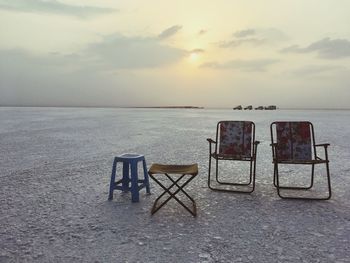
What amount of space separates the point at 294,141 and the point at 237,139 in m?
0.96

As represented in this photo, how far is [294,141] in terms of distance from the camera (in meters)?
5.73

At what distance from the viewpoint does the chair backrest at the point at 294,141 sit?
18.6ft

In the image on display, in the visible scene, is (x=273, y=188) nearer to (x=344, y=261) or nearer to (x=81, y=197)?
(x=344, y=261)

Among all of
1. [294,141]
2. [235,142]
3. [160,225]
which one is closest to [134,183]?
[160,225]

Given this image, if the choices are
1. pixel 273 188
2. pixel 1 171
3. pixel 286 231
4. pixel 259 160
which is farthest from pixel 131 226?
pixel 259 160

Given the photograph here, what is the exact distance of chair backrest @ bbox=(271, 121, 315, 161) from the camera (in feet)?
18.6

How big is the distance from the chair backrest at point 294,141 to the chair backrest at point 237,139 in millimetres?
439

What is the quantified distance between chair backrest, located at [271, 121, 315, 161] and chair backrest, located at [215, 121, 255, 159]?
17.3 inches

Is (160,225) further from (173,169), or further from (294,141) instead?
(294,141)

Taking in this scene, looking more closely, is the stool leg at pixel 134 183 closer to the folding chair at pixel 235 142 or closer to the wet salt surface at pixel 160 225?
the wet salt surface at pixel 160 225

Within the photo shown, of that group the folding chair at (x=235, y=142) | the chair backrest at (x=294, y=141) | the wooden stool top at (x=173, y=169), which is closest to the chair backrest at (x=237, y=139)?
the folding chair at (x=235, y=142)

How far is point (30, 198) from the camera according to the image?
534cm

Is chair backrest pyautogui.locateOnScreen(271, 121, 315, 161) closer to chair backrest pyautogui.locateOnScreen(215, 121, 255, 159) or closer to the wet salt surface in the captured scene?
chair backrest pyautogui.locateOnScreen(215, 121, 255, 159)

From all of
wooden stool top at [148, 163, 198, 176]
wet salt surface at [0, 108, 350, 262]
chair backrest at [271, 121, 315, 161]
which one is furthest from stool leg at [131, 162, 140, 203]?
chair backrest at [271, 121, 315, 161]
